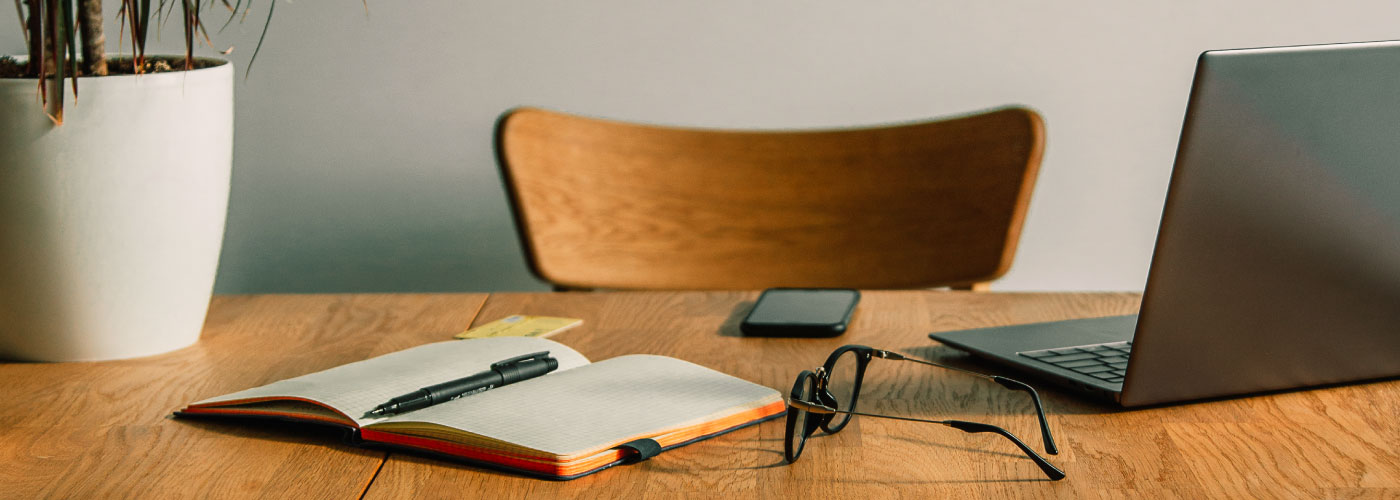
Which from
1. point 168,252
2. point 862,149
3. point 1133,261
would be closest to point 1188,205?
point 168,252

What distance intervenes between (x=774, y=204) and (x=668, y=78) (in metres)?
0.39

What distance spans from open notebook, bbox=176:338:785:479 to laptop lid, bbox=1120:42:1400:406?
10.7 inches

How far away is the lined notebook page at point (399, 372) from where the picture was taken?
0.77 meters

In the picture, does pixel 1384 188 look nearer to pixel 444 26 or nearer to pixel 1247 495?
pixel 1247 495

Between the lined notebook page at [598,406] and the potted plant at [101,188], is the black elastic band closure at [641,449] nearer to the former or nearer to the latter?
the lined notebook page at [598,406]

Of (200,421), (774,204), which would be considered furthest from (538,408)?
(774,204)

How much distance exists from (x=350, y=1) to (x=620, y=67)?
0.46m

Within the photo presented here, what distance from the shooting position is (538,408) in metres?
A: 0.74

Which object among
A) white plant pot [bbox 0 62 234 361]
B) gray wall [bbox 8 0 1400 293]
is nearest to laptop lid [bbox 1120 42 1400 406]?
white plant pot [bbox 0 62 234 361]

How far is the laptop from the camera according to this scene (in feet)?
2.16

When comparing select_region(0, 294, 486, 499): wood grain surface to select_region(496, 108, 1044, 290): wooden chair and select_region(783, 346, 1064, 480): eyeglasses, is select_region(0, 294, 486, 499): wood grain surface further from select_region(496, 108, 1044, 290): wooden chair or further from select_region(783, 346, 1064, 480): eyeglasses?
select_region(496, 108, 1044, 290): wooden chair

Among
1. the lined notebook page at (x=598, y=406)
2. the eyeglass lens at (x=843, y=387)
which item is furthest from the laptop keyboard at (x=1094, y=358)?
the lined notebook page at (x=598, y=406)

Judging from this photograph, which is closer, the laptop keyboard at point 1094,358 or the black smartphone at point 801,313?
the laptop keyboard at point 1094,358

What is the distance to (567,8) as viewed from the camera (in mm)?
1891
